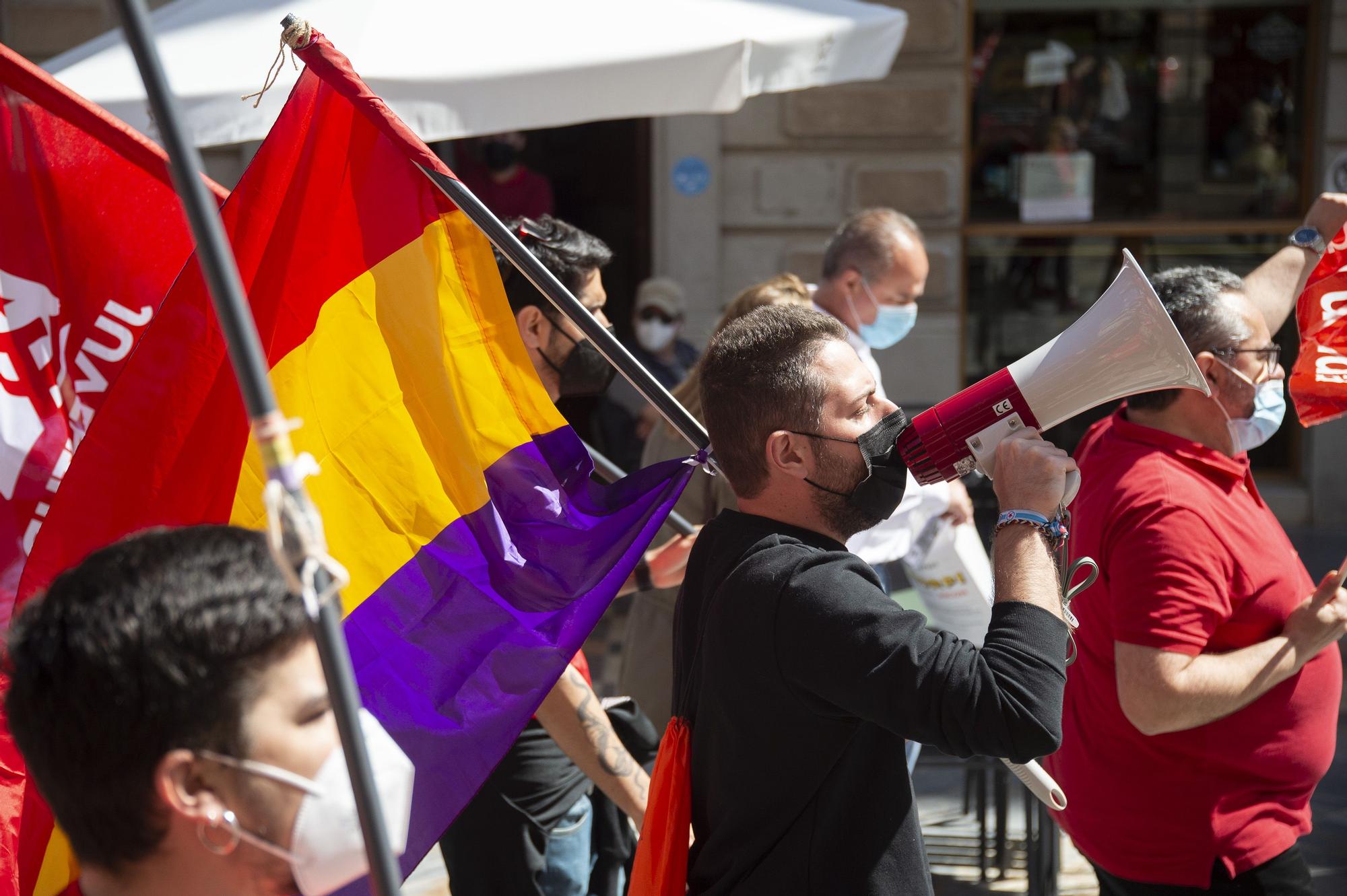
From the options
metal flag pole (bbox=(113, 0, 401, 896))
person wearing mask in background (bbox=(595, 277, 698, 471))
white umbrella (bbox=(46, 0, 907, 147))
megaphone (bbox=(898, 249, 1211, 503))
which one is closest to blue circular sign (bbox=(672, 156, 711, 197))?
person wearing mask in background (bbox=(595, 277, 698, 471))

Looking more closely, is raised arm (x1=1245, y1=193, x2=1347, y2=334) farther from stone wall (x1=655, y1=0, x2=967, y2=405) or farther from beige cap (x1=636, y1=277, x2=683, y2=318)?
stone wall (x1=655, y1=0, x2=967, y2=405)

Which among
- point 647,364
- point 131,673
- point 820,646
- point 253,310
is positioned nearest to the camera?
point 131,673

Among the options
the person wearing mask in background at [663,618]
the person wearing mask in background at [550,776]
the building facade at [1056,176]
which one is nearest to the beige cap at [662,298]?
the building facade at [1056,176]

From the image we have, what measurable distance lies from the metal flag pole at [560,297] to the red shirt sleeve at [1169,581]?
84cm

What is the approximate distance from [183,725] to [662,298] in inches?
241

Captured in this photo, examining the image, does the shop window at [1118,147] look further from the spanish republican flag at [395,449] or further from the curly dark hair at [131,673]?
the curly dark hair at [131,673]

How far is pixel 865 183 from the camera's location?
313 inches

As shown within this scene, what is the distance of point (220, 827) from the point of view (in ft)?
4.20

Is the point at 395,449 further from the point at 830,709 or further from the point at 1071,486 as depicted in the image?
the point at 1071,486

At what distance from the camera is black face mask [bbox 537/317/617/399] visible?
9.27 feet

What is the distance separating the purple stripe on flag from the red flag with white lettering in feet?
2.49

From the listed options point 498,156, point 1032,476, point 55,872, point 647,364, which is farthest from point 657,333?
point 55,872

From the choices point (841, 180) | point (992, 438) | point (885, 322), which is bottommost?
point (885, 322)

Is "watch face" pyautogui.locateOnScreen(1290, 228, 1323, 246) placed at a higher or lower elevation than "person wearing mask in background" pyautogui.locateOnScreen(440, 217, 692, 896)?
higher
